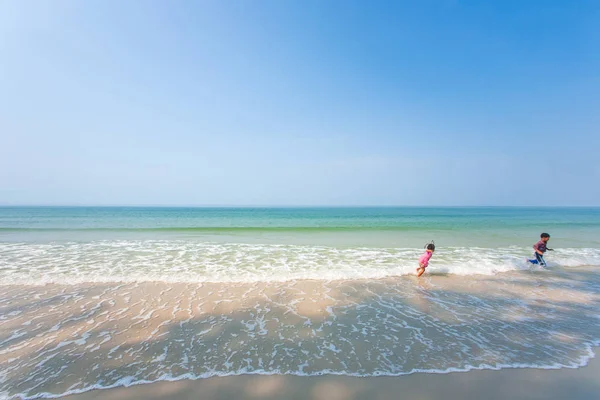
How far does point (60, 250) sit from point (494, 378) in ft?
59.7

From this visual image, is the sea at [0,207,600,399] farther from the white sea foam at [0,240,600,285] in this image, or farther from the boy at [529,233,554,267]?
the boy at [529,233,554,267]

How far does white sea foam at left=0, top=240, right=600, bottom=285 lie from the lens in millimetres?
8852

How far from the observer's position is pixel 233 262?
35.9 feet

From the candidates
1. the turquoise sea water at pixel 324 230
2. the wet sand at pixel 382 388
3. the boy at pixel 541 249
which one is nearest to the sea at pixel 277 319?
the wet sand at pixel 382 388

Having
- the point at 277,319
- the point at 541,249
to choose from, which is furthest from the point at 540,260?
the point at 277,319

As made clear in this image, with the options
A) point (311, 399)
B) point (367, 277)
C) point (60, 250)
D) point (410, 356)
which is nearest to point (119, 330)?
point (311, 399)

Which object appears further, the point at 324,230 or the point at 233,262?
the point at 324,230

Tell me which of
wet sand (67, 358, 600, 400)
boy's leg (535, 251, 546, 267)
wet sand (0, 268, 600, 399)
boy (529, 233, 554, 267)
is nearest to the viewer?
wet sand (67, 358, 600, 400)

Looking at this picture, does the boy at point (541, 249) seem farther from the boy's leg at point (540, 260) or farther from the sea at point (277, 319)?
the sea at point (277, 319)

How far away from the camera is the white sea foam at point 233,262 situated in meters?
8.85

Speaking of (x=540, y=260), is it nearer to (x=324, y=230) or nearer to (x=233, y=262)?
(x=233, y=262)

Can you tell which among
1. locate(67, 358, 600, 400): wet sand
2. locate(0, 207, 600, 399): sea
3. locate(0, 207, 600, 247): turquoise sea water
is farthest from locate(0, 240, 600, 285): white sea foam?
locate(67, 358, 600, 400): wet sand

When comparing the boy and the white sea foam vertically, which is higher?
the boy

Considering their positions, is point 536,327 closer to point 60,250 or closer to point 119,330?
point 119,330
